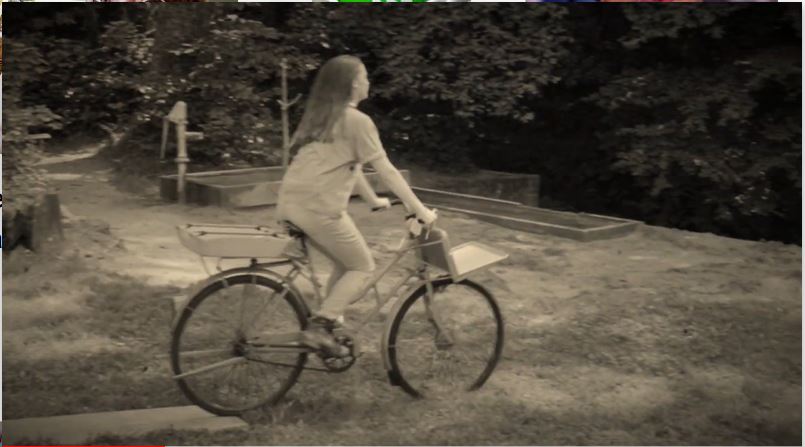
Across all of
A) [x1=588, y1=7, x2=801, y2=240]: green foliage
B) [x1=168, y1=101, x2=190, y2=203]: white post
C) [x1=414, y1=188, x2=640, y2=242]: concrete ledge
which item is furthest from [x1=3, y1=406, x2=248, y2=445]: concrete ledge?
[x1=588, y1=7, x2=801, y2=240]: green foliage

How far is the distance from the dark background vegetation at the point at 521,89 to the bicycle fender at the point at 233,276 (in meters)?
2.56

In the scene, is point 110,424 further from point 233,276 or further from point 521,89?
point 521,89

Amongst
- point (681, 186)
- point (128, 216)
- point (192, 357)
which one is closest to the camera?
point (192, 357)

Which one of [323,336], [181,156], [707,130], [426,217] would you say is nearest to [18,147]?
[181,156]

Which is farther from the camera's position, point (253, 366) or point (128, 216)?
point (128, 216)

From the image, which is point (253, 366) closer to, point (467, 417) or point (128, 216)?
point (467, 417)

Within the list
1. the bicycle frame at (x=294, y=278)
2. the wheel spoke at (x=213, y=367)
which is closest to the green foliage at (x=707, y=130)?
the bicycle frame at (x=294, y=278)

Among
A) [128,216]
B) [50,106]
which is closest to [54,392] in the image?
[128,216]

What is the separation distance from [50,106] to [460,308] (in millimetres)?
2751

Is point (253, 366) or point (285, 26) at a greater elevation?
point (285, 26)

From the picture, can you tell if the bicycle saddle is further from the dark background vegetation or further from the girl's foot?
the dark background vegetation

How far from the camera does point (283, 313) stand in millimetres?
3119

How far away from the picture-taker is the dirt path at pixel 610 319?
326 centimetres

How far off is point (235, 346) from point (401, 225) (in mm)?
2518
